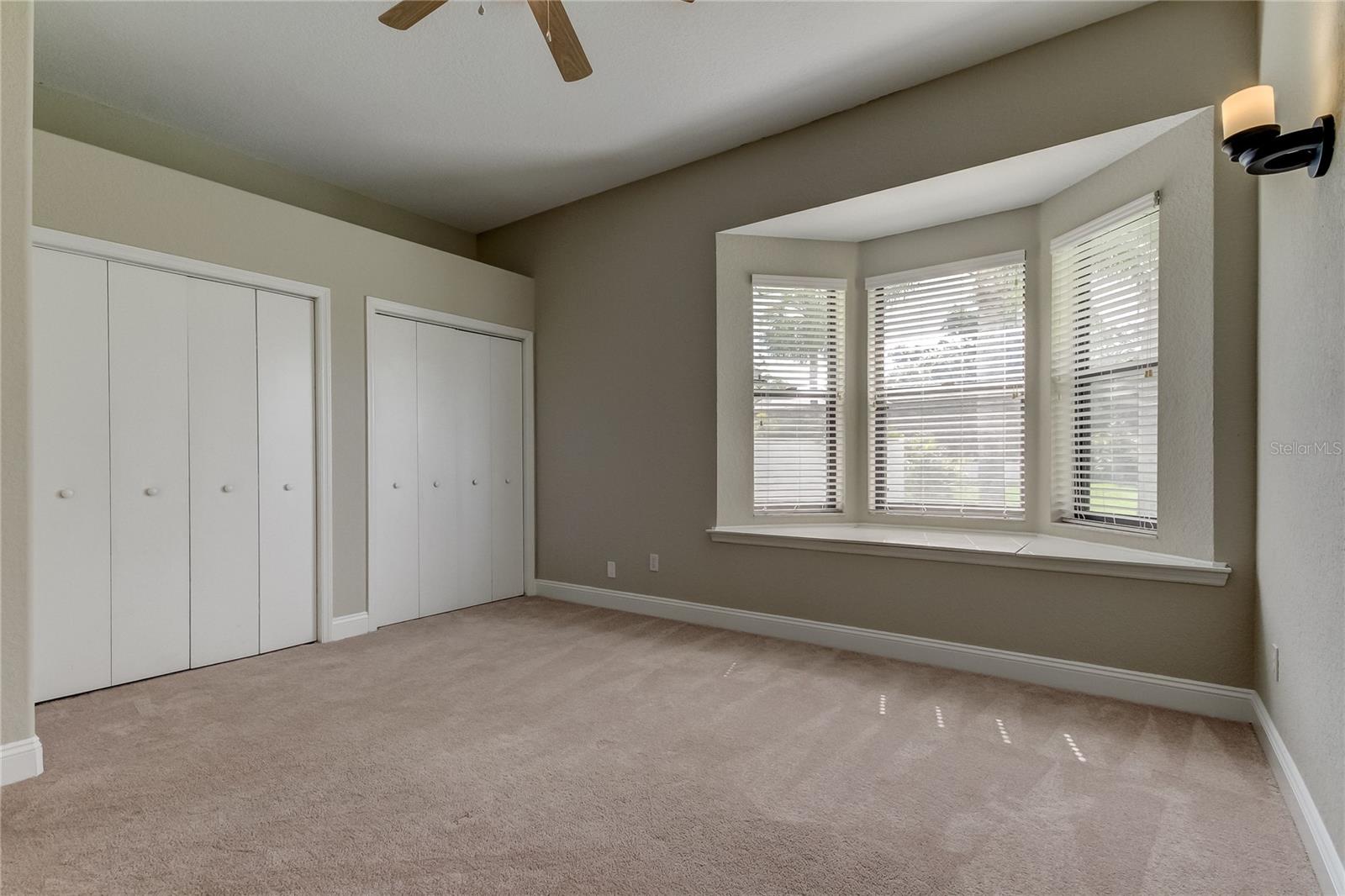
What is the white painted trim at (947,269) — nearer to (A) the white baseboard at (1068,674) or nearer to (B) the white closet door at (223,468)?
(A) the white baseboard at (1068,674)

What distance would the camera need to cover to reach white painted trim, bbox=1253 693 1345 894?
156 centimetres

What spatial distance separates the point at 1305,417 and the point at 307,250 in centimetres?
458

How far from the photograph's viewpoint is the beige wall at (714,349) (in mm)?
2656

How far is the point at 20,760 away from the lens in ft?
7.07

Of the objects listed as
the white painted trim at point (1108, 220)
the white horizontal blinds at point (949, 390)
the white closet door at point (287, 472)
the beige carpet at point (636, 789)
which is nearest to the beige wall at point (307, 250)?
the white closet door at point (287, 472)

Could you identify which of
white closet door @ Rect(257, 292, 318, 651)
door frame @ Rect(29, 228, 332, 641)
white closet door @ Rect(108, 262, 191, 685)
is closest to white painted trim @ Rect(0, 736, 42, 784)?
white closet door @ Rect(108, 262, 191, 685)

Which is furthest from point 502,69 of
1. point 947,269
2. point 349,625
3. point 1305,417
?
point 1305,417

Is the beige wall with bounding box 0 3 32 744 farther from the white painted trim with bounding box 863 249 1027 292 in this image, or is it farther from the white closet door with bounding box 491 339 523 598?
the white painted trim with bounding box 863 249 1027 292

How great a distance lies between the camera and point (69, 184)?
2883 mm

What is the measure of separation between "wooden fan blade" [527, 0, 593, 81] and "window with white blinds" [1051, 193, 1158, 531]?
2638 millimetres

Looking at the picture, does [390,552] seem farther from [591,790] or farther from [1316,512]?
[1316,512]

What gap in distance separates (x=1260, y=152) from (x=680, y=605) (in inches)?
138

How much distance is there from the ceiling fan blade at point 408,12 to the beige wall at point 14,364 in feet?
3.92

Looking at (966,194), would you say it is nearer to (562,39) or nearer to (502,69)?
(562,39)
